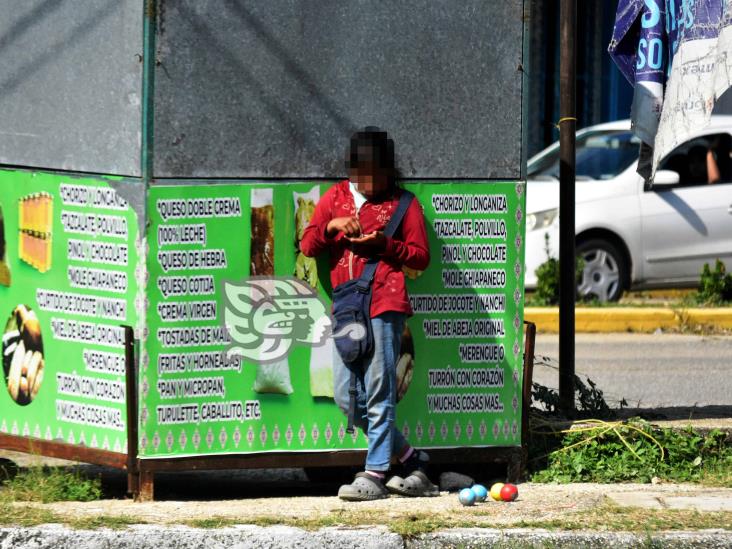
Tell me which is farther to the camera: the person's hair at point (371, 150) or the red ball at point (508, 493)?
the red ball at point (508, 493)

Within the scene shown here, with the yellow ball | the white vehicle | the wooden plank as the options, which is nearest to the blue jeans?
the wooden plank

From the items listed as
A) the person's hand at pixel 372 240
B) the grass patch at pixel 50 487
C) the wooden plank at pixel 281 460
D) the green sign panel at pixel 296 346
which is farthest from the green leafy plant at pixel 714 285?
the grass patch at pixel 50 487

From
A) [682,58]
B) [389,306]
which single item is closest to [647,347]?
[682,58]

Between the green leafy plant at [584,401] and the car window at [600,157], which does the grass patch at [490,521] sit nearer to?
the green leafy plant at [584,401]

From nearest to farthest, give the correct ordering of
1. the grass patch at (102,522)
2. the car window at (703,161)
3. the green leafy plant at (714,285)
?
the grass patch at (102,522)
the green leafy plant at (714,285)
the car window at (703,161)

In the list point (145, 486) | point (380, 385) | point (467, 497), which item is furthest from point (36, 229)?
point (467, 497)

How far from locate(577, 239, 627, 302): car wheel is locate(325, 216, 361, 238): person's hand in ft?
22.5

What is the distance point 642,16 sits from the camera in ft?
21.9

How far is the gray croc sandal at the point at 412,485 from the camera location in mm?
5863

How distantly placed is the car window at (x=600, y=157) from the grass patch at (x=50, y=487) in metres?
7.67

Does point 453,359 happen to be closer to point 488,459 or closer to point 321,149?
point 488,459

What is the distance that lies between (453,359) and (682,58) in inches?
72.1

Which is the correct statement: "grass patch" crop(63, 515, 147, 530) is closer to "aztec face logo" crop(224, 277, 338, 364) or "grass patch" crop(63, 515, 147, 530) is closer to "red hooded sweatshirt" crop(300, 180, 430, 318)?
"aztec face logo" crop(224, 277, 338, 364)

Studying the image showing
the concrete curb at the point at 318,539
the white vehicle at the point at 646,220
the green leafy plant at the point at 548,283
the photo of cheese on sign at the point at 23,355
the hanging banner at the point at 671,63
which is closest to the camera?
the concrete curb at the point at 318,539
